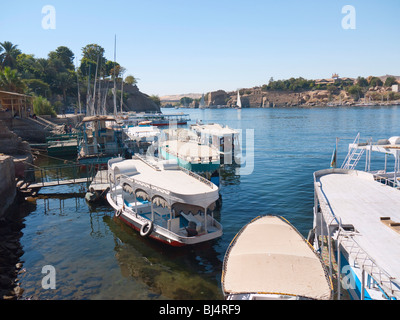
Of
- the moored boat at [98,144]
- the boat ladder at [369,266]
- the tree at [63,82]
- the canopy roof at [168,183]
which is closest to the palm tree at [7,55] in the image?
the tree at [63,82]

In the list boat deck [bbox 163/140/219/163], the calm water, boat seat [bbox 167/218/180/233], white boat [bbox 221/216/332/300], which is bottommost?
the calm water

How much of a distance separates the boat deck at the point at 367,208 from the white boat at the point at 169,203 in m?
6.81

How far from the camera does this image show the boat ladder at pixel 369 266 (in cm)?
903

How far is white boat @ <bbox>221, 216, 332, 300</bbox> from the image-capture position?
33.9 feet

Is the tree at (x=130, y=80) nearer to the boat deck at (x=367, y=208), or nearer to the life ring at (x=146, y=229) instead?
the life ring at (x=146, y=229)

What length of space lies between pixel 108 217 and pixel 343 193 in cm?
1764

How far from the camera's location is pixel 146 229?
19.3 m

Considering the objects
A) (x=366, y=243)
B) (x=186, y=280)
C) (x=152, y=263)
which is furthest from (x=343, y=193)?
(x=152, y=263)

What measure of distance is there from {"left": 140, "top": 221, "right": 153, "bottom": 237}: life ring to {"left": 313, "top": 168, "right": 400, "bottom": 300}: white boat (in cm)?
975

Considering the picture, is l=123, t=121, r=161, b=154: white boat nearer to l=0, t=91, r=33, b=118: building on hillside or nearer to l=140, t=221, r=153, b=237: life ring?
l=0, t=91, r=33, b=118: building on hillside

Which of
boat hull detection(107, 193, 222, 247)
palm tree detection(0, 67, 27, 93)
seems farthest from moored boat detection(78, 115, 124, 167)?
palm tree detection(0, 67, 27, 93)

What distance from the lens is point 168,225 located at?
18.1m
